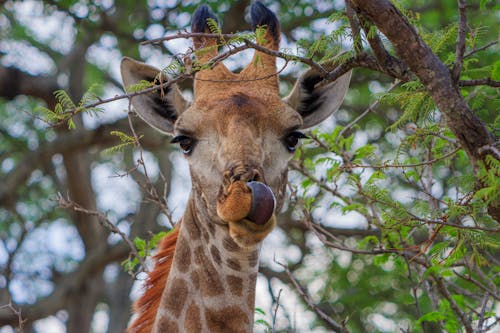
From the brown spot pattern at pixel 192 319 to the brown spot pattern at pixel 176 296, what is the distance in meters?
0.08

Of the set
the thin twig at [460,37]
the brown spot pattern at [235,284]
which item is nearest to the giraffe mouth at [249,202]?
the brown spot pattern at [235,284]

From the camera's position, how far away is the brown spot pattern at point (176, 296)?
5.52 m

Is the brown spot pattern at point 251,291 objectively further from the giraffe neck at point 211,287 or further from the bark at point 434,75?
the bark at point 434,75

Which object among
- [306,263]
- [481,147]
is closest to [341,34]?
[481,147]

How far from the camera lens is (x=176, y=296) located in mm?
5562

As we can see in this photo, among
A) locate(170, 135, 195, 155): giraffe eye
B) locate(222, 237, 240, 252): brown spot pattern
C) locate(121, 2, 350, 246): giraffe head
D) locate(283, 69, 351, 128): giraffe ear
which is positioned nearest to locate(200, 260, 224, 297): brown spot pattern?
locate(222, 237, 240, 252): brown spot pattern

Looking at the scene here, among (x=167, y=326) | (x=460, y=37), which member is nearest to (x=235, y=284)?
(x=167, y=326)

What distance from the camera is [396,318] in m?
12.4

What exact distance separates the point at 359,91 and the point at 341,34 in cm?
1067

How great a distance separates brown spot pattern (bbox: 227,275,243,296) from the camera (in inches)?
218

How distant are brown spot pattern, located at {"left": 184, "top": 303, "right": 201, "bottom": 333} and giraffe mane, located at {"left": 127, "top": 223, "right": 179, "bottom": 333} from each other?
1.42 ft

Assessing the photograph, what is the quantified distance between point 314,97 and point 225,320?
6.94 ft

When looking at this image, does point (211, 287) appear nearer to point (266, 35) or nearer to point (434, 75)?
point (266, 35)

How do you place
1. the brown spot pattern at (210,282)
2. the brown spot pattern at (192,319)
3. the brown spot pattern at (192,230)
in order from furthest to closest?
the brown spot pattern at (192,230), the brown spot pattern at (210,282), the brown spot pattern at (192,319)
